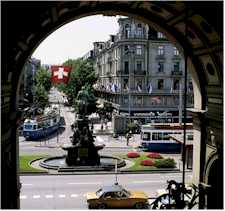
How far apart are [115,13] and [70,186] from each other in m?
19.5

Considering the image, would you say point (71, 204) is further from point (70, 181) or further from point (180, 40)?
point (180, 40)

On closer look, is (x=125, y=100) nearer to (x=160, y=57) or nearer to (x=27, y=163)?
(x=160, y=57)

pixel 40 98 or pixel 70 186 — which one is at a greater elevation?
pixel 40 98

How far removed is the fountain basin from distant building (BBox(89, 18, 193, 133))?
30433mm

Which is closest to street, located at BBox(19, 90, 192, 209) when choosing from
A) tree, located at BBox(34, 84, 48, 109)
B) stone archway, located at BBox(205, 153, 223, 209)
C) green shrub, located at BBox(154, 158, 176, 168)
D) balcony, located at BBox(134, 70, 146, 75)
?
green shrub, located at BBox(154, 158, 176, 168)

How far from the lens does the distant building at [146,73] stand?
7681cm

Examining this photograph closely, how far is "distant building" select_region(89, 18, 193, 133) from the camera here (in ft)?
252

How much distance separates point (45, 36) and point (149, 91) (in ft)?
182

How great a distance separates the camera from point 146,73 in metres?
78.2

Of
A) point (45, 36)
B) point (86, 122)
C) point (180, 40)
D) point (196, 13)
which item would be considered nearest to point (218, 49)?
point (196, 13)

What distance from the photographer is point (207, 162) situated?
61.4 feet

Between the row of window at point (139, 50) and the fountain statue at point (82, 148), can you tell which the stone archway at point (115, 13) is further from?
the row of window at point (139, 50)

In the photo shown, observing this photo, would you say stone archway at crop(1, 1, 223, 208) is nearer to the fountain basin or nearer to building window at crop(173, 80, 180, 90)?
the fountain basin

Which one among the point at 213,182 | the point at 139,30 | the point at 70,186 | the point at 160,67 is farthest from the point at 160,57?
the point at 213,182
